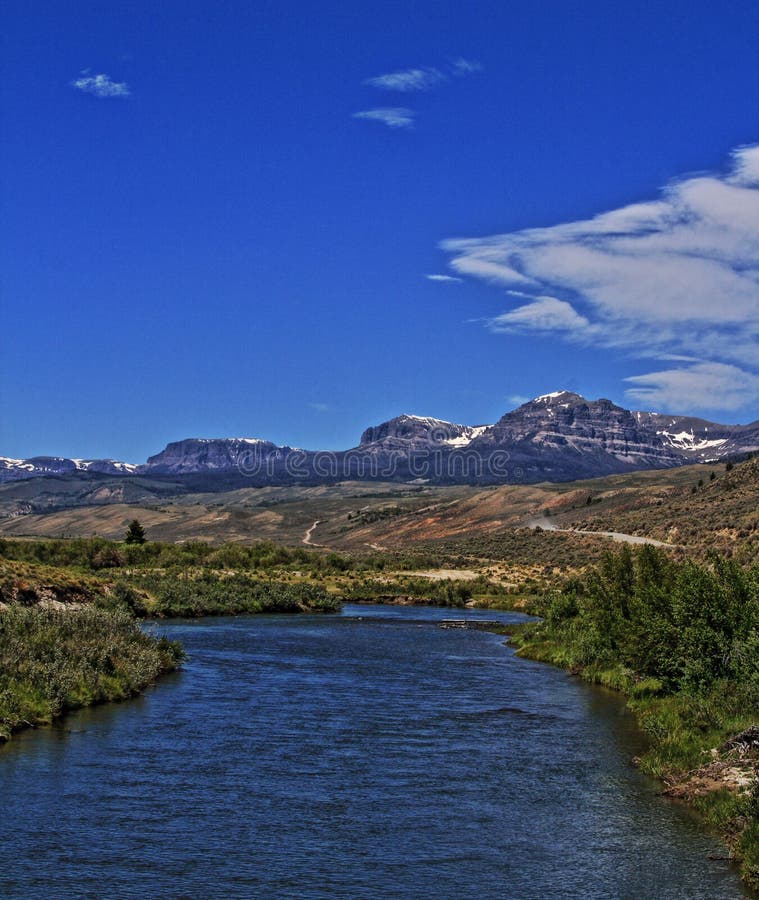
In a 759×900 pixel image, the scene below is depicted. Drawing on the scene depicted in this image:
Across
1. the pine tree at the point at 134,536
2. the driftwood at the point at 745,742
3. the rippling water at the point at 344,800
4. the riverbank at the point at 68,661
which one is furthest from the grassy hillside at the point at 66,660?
the pine tree at the point at 134,536

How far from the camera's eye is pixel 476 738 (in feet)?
107

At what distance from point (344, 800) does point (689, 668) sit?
49.1ft

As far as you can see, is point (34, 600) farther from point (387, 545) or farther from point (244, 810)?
point (387, 545)

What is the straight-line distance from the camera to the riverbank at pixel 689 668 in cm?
2436

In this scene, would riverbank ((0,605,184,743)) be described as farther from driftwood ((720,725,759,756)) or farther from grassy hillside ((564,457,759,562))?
grassy hillside ((564,457,759,562))

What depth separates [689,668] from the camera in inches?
1373

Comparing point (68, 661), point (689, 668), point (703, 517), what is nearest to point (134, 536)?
point (703, 517)

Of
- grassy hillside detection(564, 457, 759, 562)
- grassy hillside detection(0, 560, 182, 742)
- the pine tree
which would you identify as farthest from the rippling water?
the pine tree

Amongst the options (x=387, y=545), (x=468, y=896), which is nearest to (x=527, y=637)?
(x=468, y=896)

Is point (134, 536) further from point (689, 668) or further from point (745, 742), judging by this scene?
point (745, 742)

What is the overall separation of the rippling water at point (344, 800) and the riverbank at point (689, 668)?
841 millimetres

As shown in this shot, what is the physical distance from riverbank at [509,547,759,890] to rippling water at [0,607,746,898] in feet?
2.76

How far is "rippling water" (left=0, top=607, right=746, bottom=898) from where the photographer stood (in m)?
19.8

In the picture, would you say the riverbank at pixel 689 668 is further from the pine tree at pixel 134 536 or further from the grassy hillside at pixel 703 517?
the pine tree at pixel 134 536
